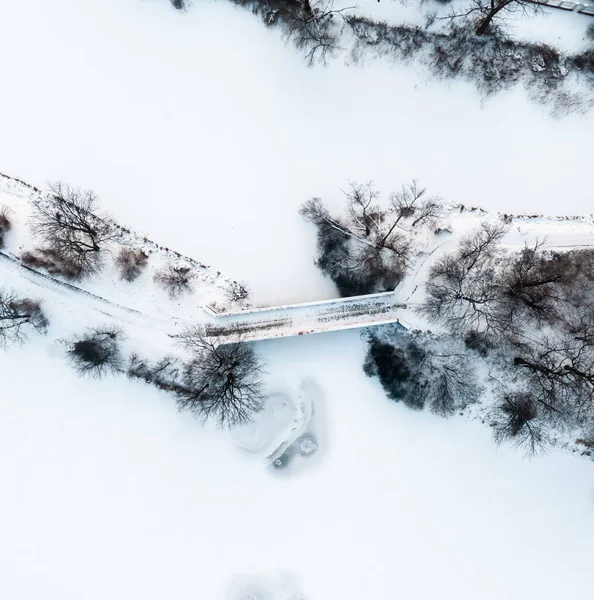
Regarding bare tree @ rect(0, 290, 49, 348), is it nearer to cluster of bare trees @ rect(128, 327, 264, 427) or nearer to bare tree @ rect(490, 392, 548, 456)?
cluster of bare trees @ rect(128, 327, 264, 427)

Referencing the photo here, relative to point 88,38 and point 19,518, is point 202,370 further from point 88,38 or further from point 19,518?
point 88,38

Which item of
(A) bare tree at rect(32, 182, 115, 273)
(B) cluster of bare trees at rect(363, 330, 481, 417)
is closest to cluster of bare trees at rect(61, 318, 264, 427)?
(A) bare tree at rect(32, 182, 115, 273)

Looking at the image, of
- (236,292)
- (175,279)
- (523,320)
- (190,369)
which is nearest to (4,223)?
(175,279)

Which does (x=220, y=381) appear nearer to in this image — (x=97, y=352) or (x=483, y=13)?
(x=97, y=352)

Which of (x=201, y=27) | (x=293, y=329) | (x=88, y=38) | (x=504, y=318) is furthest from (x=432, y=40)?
(x=88, y=38)

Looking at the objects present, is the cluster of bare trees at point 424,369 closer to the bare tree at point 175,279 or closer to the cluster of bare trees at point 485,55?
the bare tree at point 175,279

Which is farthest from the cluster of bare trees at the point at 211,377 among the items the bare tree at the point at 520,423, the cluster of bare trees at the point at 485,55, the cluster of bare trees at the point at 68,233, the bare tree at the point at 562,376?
the cluster of bare trees at the point at 485,55
